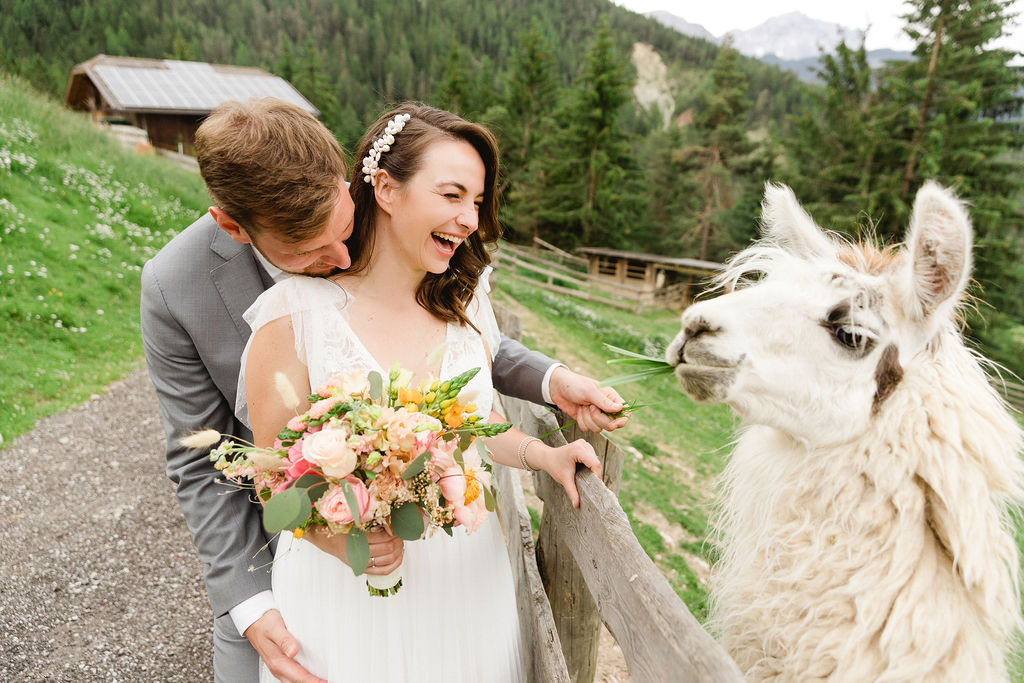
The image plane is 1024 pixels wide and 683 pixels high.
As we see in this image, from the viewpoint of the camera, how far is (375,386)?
1359 millimetres

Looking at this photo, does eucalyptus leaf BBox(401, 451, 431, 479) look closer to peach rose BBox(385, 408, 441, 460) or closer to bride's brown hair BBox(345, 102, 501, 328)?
peach rose BBox(385, 408, 441, 460)

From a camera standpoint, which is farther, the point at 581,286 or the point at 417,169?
the point at 581,286

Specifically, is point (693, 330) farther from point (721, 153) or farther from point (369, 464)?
point (721, 153)

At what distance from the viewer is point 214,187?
1449 mm

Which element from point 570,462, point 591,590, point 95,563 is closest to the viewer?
point 591,590

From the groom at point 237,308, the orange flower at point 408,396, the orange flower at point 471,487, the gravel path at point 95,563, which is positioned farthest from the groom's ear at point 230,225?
the gravel path at point 95,563

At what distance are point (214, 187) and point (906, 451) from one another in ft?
6.38

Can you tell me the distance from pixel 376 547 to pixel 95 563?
11.8 ft

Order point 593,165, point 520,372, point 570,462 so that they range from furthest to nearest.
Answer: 1. point 593,165
2. point 520,372
3. point 570,462

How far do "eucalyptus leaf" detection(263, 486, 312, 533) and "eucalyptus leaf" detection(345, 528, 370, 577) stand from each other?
13 centimetres

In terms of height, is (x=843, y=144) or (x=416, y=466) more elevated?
(x=843, y=144)

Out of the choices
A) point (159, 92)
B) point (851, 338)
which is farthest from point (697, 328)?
point (159, 92)

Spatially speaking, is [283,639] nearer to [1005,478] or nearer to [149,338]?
[149,338]

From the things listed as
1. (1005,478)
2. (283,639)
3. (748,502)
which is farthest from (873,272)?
(283,639)
